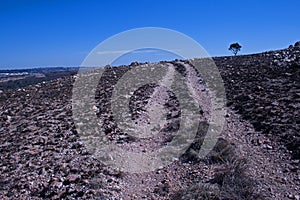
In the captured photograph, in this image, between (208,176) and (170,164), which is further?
(170,164)

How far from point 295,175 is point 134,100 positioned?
26.3 ft

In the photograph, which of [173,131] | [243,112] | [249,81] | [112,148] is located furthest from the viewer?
[249,81]

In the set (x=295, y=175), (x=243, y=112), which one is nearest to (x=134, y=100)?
(x=243, y=112)

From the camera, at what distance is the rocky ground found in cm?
526

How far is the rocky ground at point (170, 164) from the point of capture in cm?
526

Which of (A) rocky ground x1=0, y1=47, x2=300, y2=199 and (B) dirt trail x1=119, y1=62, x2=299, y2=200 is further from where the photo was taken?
(A) rocky ground x1=0, y1=47, x2=300, y2=199

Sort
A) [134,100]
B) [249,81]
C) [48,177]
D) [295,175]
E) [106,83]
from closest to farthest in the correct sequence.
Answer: [295,175] → [48,177] → [134,100] → [249,81] → [106,83]

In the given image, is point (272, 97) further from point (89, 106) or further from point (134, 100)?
point (89, 106)

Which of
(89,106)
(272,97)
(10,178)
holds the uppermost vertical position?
(272,97)

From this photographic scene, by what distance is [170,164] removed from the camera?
21.3 ft

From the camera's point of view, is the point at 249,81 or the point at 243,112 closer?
the point at 243,112

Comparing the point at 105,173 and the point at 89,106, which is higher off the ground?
the point at 89,106

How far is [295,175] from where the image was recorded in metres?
5.38

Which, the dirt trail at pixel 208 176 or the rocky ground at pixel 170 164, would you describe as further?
the rocky ground at pixel 170 164
